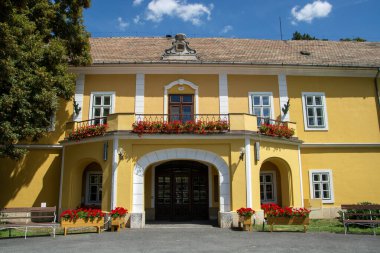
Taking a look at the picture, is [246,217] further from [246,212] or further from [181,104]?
[181,104]

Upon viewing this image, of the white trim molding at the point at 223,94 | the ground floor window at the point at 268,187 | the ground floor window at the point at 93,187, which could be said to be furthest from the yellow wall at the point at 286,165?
the ground floor window at the point at 93,187

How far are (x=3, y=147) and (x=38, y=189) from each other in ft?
10.3

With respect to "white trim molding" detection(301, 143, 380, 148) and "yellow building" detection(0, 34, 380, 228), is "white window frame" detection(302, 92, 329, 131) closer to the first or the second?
"yellow building" detection(0, 34, 380, 228)

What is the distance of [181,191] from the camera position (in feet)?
48.2

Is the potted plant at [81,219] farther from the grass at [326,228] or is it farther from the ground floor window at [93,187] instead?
the grass at [326,228]

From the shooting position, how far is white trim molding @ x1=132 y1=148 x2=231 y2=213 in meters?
12.2

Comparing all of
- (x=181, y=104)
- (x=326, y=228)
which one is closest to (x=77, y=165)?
(x=181, y=104)

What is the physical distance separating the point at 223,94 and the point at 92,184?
705 centimetres

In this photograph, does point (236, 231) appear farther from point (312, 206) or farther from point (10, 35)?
point (10, 35)

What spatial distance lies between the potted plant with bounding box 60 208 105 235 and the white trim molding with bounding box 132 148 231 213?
1.45 metres

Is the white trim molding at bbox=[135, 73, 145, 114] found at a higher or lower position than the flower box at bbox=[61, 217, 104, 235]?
higher

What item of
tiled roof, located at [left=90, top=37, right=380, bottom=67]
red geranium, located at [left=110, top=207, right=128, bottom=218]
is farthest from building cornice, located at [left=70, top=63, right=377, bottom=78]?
red geranium, located at [left=110, top=207, right=128, bottom=218]

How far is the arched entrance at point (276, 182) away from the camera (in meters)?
14.0

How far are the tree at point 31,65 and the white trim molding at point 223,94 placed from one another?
6357mm
